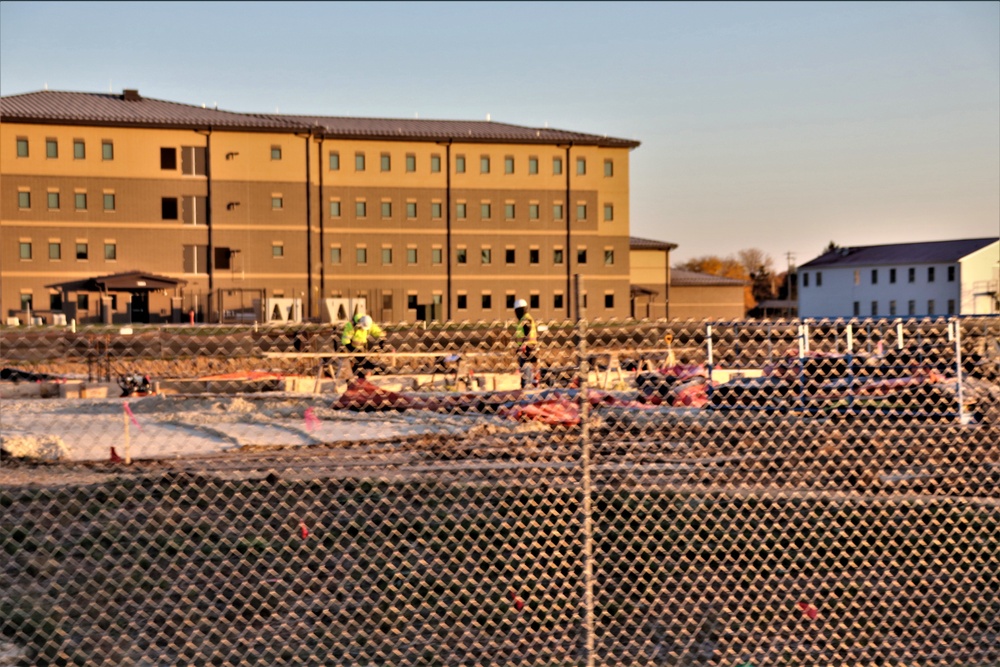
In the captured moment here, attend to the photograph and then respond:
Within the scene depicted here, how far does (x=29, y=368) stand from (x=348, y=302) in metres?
28.4

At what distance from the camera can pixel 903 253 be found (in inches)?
3516

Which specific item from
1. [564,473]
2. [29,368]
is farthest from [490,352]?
[29,368]

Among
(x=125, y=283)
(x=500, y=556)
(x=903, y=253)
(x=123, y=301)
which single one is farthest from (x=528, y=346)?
(x=903, y=253)

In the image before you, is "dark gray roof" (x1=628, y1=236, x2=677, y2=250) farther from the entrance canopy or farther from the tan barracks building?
the entrance canopy

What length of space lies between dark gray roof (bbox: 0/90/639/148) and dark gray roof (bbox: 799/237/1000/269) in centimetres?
3030

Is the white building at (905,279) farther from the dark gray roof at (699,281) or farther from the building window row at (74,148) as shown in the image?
the building window row at (74,148)

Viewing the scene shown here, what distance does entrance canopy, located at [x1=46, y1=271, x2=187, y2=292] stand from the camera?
5756cm

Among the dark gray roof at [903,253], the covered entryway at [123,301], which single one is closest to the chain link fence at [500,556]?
the covered entryway at [123,301]

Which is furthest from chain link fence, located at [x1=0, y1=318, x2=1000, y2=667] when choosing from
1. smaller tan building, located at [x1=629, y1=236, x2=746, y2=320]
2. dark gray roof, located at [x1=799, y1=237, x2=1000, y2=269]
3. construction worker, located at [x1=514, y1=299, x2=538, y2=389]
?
dark gray roof, located at [x1=799, y1=237, x2=1000, y2=269]

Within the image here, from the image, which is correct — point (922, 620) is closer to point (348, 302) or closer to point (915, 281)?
point (348, 302)

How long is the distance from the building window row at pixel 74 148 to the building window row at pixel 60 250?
4761 mm

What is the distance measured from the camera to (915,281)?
88062 millimetres

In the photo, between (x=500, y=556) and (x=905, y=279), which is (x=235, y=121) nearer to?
(x=905, y=279)

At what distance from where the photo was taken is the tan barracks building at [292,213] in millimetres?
60062
